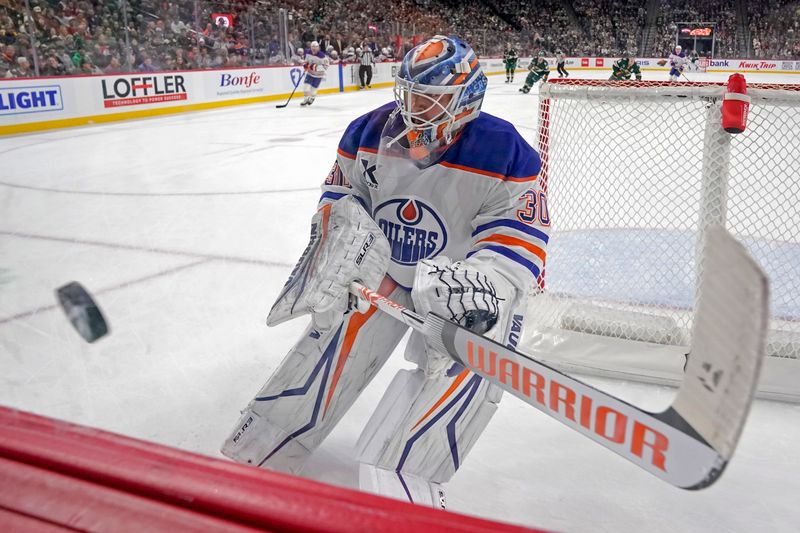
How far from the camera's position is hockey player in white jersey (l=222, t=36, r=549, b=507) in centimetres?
132

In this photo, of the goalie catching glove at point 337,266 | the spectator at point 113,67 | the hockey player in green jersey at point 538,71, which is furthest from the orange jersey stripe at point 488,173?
the hockey player in green jersey at point 538,71

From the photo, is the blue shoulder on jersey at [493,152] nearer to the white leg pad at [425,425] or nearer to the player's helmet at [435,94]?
the player's helmet at [435,94]

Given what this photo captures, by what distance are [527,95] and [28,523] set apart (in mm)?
12756

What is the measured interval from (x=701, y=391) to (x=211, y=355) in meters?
1.79

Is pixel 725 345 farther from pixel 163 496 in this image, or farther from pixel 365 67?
pixel 365 67

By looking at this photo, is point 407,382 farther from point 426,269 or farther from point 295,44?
point 295,44

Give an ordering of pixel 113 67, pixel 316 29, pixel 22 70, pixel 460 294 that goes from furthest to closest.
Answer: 1. pixel 316 29
2. pixel 113 67
3. pixel 22 70
4. pixel 460 294

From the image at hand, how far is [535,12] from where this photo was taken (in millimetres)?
25781

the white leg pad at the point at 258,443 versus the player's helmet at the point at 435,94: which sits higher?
the player's helmet at the point at 435,94

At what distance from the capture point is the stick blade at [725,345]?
509 millimetres

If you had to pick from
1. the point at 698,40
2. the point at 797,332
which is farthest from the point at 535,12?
the point at 797,332

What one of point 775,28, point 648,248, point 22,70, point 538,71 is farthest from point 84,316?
point 775,28

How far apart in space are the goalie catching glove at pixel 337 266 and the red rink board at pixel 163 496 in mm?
840

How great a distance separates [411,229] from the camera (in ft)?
4.88
